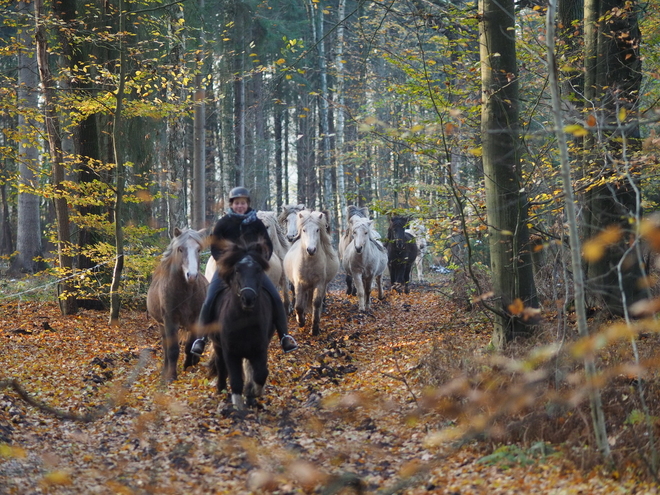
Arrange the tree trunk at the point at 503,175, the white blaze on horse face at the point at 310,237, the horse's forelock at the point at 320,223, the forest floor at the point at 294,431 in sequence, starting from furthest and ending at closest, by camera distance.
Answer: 1. the horse's forelock at the point at 320,223
2. the white blaze on horse face at the point at 310,237
3. the tree trunk at the point at 503,175
4. the forest floor at the point at 294,431

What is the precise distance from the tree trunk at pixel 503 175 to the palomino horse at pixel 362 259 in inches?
263

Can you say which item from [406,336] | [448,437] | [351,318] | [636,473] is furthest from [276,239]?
[636,473]

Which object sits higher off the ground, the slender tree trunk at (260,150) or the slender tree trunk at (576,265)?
the slender tree trunk at (260,150)

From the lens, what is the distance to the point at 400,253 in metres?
19.4

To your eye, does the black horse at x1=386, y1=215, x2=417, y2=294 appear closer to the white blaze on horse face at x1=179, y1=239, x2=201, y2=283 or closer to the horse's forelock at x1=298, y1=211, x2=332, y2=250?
the horse's forelock at x1=298, y1=211, x2=332, y2=250

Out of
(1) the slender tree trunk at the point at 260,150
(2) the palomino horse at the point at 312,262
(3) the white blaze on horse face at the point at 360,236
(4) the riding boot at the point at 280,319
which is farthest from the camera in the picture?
(1) the slender tree trunk at the point at 260,150

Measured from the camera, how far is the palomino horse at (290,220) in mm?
15625

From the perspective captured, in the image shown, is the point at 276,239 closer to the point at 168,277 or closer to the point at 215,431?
the point at 168,277

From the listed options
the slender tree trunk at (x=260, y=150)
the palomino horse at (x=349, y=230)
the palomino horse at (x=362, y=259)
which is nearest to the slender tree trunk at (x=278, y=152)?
the slender tree trunk at (x=260, y=150)

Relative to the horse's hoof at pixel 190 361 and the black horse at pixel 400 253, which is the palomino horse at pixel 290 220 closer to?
the black horse at pixel 400 253

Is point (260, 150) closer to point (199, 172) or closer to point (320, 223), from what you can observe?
point (199, 172)

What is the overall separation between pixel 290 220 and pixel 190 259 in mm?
7953

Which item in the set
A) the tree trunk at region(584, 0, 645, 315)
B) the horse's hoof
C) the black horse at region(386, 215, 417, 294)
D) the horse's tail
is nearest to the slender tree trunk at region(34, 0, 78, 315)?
the horse's hoof

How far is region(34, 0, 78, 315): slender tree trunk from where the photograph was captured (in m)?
11.7
